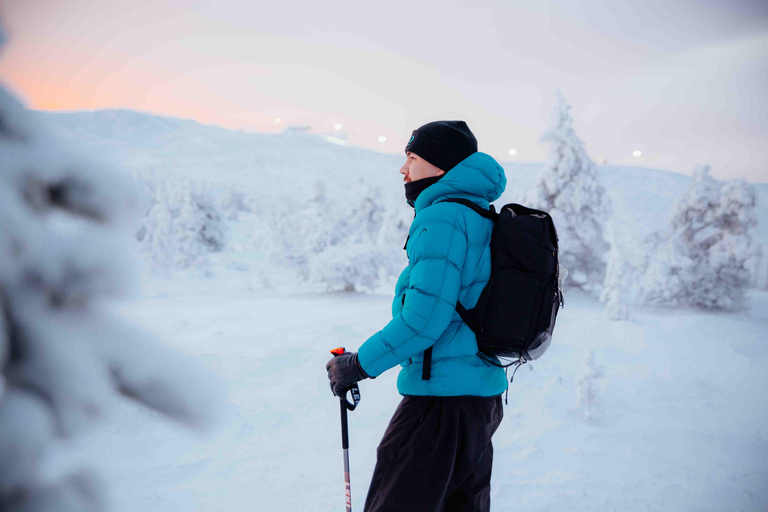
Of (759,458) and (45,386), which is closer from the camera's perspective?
Result: (45,386)

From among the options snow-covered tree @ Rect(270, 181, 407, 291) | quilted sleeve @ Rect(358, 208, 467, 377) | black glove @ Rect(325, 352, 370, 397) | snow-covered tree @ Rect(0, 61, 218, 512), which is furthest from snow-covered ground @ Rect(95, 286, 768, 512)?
snow-covered tree @ Rect(270, 181, 407, 291)

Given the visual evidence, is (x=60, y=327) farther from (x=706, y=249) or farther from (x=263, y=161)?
(x=263, y=161)

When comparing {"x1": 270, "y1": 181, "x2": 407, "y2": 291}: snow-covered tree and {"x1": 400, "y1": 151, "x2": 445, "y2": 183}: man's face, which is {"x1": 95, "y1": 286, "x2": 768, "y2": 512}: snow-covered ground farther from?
{"x1": 270, "y1": 181, "x2": 407, "y2": 291}: snow-covered tree

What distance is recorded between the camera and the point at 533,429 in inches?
200

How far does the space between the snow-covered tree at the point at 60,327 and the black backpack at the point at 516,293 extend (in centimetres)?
151

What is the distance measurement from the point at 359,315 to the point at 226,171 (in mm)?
33060

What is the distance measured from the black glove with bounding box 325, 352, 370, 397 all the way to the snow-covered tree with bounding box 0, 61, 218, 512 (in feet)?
4.45

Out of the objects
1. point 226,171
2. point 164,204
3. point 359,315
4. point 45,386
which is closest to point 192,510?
point 45,386

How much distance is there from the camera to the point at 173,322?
26.6 ft

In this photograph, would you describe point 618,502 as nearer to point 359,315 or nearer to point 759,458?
point 759,458

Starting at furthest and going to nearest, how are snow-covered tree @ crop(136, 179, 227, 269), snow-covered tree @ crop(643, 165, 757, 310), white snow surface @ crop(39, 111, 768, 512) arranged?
snow-covered tree @ crop(136, 179, 227, 269) < snow-covered tree @ crop(643, 165, 757, 310) < white snow surface @ crop(39, 111, 768, 512)

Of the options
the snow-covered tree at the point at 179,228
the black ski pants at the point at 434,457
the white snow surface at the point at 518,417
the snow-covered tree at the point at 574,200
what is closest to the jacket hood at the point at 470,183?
the black ski pants at the point at 434,457

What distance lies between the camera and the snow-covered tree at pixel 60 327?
70 cm

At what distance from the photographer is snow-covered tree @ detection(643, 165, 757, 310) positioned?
989cm
